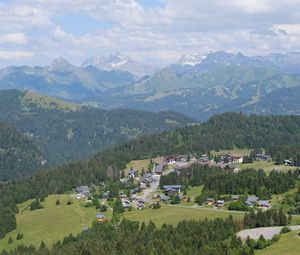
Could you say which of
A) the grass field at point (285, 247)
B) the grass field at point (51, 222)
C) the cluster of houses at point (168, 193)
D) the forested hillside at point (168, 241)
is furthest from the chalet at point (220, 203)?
the grass field at point (285, 247)

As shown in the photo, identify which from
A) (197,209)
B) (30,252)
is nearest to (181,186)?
(197,209)

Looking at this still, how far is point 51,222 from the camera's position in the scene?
175250 mm

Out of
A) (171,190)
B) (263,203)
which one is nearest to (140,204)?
(171,190)

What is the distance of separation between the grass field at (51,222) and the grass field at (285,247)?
215ft

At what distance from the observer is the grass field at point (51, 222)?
6432 inches

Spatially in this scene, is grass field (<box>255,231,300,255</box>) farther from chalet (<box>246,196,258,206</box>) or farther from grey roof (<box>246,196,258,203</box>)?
grey roof (<box>246,196,258,203</box>)

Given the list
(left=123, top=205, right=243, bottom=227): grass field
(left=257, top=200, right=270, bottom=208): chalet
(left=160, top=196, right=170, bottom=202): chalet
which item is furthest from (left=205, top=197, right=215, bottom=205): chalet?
(left=160, top=196, right=170, bottom=202): chalet

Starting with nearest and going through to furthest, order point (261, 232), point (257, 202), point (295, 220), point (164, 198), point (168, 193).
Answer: point (261, 232) → point (295, 220) → point (257, 202) → point (164, 198) → point (168, 193)

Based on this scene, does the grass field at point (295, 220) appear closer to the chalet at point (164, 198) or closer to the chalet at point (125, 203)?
the chalet at point (164, 198)

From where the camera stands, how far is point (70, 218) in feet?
575

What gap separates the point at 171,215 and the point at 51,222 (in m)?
39.6

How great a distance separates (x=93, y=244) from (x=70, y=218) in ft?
192

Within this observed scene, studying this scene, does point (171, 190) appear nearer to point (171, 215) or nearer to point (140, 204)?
point (140, 204)

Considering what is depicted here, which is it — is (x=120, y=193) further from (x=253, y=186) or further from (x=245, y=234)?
(x=245, y=234)
